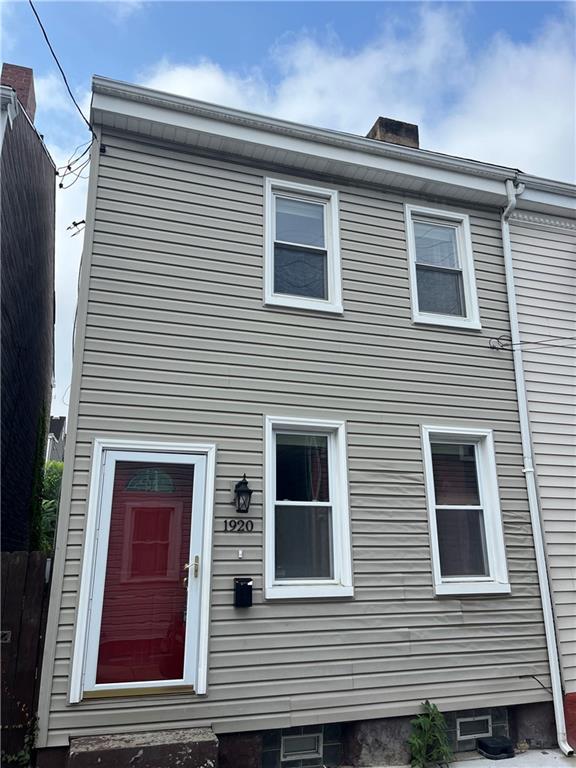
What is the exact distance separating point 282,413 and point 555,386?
346 cm

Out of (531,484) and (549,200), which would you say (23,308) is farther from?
(549,200)

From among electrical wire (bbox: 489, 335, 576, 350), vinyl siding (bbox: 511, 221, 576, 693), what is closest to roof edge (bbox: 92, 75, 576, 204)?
vinyl siding (bbox: 511, 221, 576, 693)

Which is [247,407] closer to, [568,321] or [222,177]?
[222,177]

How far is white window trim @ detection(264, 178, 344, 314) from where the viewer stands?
17.1 ft

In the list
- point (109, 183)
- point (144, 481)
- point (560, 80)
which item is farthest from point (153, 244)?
point (560, 80)

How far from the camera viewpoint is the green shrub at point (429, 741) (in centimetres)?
428

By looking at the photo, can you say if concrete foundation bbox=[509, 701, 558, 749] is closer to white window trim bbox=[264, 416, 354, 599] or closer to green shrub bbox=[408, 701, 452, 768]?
green shrub bbox=[408, 701, 452, 768]

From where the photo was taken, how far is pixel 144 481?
14.3ft

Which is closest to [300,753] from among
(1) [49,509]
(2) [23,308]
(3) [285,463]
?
(3) [285,463]

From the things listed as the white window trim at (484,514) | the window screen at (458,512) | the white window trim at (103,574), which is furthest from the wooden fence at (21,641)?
the window screen at (458,512)

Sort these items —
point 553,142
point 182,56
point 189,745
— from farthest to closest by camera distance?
point 553,142
point 182,56
point 189,745

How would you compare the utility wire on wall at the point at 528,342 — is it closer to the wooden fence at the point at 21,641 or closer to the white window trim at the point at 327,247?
the white window trim at the point at 327,247

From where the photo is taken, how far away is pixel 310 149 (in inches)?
217

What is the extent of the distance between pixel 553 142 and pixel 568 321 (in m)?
2.78
